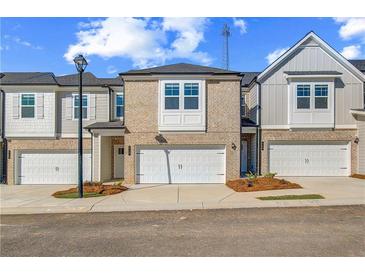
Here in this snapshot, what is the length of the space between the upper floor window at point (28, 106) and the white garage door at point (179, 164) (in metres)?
7.41

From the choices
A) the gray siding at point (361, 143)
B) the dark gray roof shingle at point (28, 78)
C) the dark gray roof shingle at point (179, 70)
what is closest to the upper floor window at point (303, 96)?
the gray siding at point (361, 143)

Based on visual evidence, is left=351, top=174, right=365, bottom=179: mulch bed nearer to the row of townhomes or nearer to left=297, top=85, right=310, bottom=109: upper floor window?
the row of townhomes

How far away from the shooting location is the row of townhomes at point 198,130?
15070mm

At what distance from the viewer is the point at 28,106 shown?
655 inches

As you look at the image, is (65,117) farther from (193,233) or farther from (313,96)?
(313,96)

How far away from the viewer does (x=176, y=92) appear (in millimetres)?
14930

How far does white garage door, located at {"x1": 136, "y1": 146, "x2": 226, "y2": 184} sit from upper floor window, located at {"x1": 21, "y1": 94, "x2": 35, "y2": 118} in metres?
7.41

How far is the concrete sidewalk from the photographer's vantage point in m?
9.58

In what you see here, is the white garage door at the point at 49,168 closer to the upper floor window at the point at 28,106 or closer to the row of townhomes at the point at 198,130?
the row of townhomes at the point at 198,130

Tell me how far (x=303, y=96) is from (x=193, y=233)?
518 inches

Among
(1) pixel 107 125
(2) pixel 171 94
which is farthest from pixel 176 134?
(1) pixel 107 125

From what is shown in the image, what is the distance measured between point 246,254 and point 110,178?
13.4 metres

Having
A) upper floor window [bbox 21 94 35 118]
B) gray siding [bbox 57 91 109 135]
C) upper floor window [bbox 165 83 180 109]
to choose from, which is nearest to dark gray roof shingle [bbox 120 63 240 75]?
upper floor window [bbox 165 83 180 109]

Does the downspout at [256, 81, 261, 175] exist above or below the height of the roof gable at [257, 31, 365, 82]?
below
